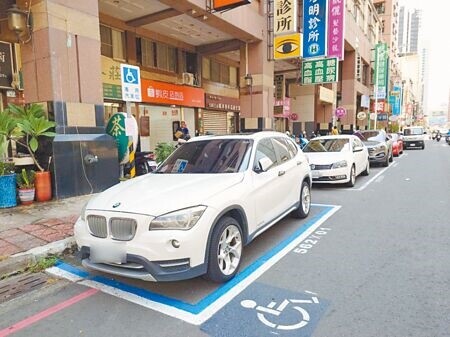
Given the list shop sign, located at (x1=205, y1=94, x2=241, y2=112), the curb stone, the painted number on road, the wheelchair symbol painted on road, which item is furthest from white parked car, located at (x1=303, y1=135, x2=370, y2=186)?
shop sign, located at (x1=205, y1=94, x2=241, y2=112)

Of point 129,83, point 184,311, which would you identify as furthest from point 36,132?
point 184,311

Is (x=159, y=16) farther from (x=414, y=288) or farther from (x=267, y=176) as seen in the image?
(x=414, y=288)

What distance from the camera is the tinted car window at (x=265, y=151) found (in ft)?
15.9

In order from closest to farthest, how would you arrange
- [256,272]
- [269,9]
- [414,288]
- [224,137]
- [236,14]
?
1. [414,288]
2. [256,272]
3. [224,137]
4. [236,14]
5. [269,9]

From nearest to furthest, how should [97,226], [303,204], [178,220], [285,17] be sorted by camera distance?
[178,220] → [97,226] → [303,204] → [285,17]

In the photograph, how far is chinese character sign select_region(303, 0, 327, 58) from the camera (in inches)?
614

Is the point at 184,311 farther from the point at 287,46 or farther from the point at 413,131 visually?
the point at 413,131

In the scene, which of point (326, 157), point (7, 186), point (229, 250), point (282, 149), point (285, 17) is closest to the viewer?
point (229, 250)

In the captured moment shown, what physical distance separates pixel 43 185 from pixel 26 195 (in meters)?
0.36

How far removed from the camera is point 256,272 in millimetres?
4051

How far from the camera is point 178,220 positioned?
3.31m

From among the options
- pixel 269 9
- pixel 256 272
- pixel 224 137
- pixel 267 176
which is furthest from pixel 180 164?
pixel 269 9

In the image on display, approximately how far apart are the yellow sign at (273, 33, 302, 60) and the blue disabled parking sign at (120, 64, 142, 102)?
354 inches

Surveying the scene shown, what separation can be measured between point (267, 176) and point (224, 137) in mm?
1013
